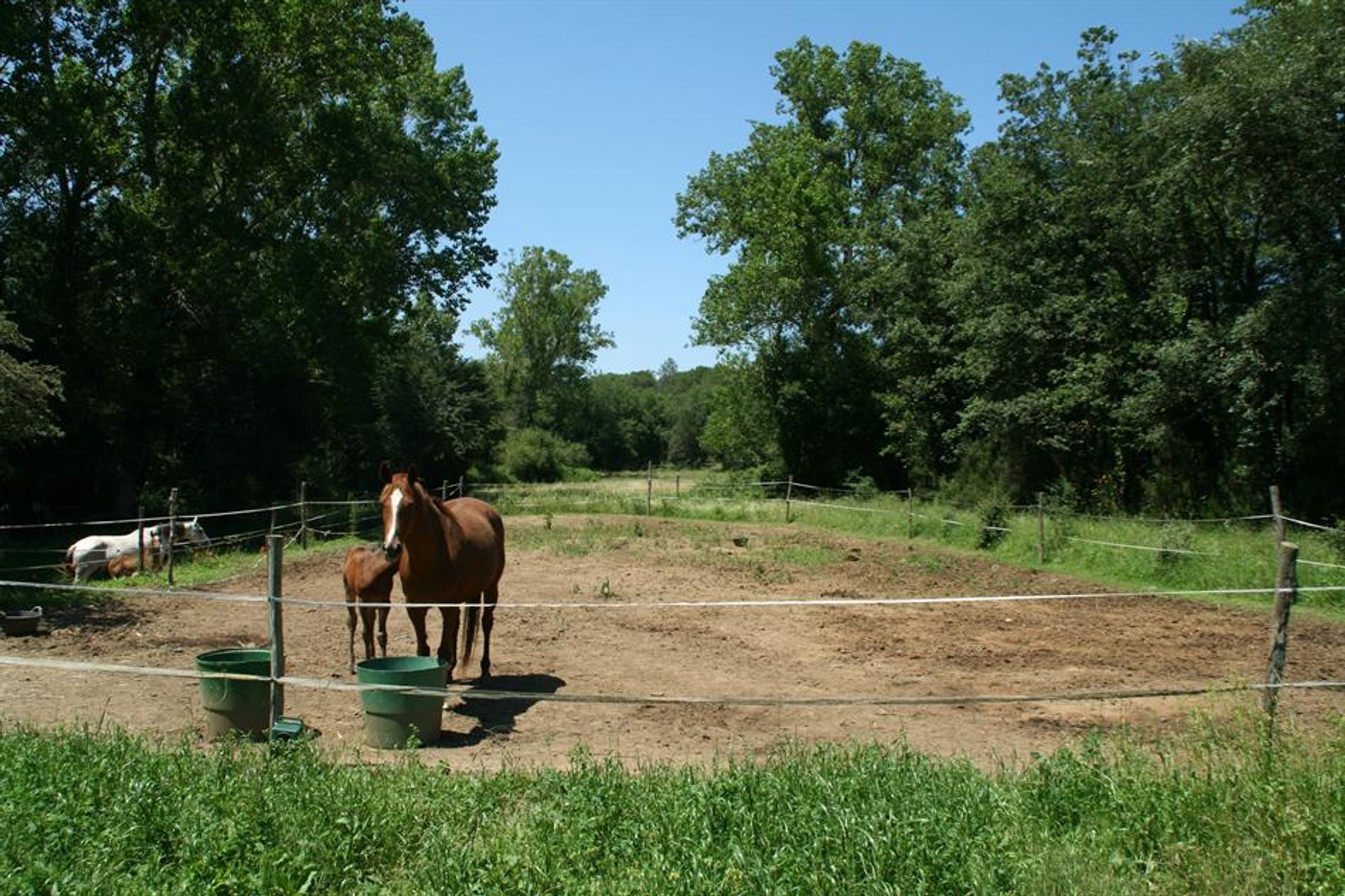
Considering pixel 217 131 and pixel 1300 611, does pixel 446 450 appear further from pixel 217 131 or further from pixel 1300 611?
pixel 1300 611

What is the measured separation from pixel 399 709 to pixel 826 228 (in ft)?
113

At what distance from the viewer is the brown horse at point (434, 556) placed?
7.37 metres

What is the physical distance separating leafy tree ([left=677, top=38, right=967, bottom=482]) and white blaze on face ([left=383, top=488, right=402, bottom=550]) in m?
29.0

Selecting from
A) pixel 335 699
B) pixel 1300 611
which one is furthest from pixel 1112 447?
pixel 335 699

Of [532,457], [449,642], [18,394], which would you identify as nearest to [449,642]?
[449,642]

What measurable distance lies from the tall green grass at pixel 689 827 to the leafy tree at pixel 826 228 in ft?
101

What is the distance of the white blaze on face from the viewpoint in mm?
7020

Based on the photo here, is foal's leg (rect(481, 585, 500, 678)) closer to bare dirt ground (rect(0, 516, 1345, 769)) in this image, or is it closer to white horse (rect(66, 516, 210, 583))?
bare dirt ground (rect(0, 516, 1345, 769))

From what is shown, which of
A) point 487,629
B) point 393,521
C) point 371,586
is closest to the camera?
point 393,521

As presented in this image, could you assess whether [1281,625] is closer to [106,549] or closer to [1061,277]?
[106,549]

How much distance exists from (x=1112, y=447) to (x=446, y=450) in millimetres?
23630

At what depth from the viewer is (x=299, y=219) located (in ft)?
90.3

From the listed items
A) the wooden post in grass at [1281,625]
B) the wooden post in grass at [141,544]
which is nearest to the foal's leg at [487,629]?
the wooden post in grass at [1281,625]

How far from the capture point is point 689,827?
410cm
